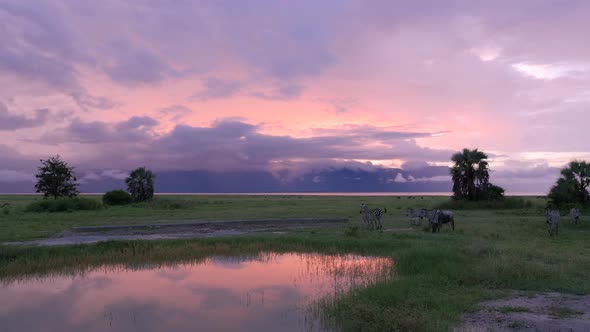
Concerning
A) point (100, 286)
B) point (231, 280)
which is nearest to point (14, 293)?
point (100, 286)

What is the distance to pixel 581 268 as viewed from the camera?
559 inches

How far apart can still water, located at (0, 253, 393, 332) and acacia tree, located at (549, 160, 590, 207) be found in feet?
87.6

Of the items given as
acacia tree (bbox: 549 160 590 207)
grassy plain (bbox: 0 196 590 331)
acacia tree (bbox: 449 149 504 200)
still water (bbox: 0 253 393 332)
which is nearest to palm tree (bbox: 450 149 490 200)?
acacia tree (bbox: 449 149 504 200)

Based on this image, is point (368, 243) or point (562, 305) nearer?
point (562, 305)

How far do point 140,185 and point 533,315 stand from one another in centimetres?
5253

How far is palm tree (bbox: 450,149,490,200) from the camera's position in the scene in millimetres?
48094

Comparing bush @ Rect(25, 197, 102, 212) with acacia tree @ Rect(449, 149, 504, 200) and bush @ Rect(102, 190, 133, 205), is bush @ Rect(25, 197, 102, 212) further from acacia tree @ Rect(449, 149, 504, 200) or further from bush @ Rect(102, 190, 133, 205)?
acacia tree @ Rect(449, 149, 504, 200)

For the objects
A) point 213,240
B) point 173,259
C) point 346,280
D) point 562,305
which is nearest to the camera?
point 562,305

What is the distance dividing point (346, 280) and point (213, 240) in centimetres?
989

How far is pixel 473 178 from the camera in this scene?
48.3 metres

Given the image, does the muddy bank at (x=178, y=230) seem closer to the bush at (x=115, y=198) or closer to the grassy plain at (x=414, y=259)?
the grassy plain at (x=414, y=259)

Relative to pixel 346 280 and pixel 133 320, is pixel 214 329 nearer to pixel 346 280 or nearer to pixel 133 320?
pixel 133 320

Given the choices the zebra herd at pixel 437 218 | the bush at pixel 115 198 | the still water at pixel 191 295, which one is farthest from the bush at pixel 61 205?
the still water at pixel 191 295

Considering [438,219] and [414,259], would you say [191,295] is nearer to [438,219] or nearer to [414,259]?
[414,259]
